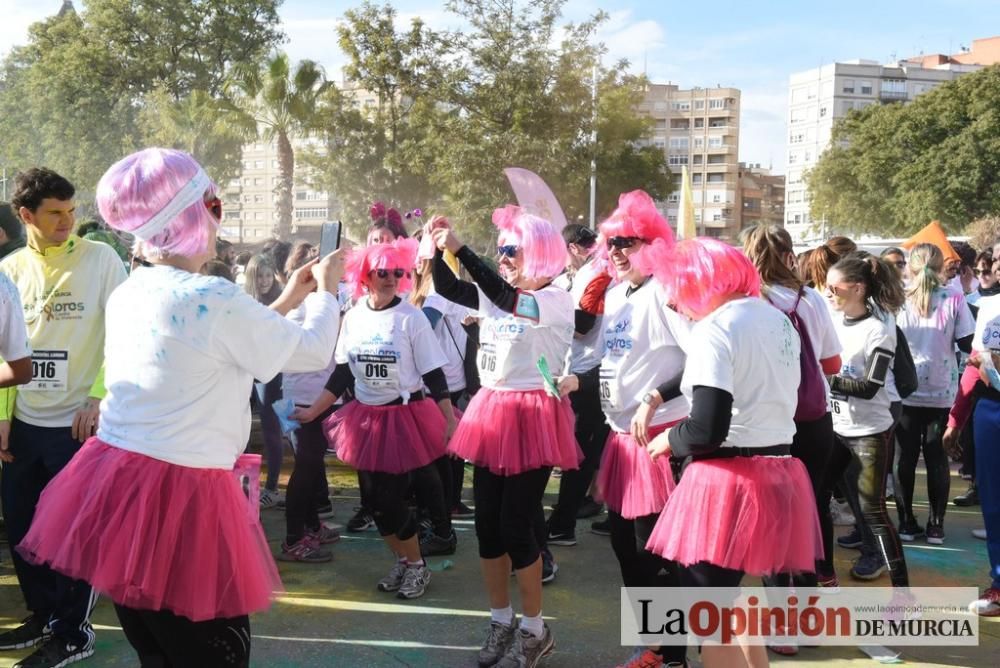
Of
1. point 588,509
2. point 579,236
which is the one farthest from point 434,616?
point 579,236

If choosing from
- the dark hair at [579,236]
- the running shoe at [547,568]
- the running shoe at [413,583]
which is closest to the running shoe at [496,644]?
the running shoe at [413,583]

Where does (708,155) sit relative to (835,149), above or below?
above

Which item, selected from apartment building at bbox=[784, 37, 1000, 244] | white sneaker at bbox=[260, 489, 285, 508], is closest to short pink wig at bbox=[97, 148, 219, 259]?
white sneaker at bbox=[260, 489, 285, 508]

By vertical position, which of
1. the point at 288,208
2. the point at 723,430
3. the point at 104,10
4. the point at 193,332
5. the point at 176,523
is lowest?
the point at 176,523

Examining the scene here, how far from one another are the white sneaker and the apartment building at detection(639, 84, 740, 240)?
357 ft

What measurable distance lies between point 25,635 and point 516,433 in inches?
99.2

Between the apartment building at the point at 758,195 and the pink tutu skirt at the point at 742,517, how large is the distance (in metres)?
114

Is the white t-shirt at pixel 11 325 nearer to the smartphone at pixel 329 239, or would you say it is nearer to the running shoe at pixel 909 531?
the smartphone at pixel 329 239

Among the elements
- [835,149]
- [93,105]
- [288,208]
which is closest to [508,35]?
[288,208]

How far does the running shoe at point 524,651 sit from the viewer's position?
12.6ft

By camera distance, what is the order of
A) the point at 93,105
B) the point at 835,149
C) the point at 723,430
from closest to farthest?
the point at 723,430
the point at 93,105
the point at 835,149

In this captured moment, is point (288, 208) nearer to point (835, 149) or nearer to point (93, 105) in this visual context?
point (93, 105)

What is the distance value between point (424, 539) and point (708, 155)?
117821 mm

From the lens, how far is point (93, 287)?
3.96m
